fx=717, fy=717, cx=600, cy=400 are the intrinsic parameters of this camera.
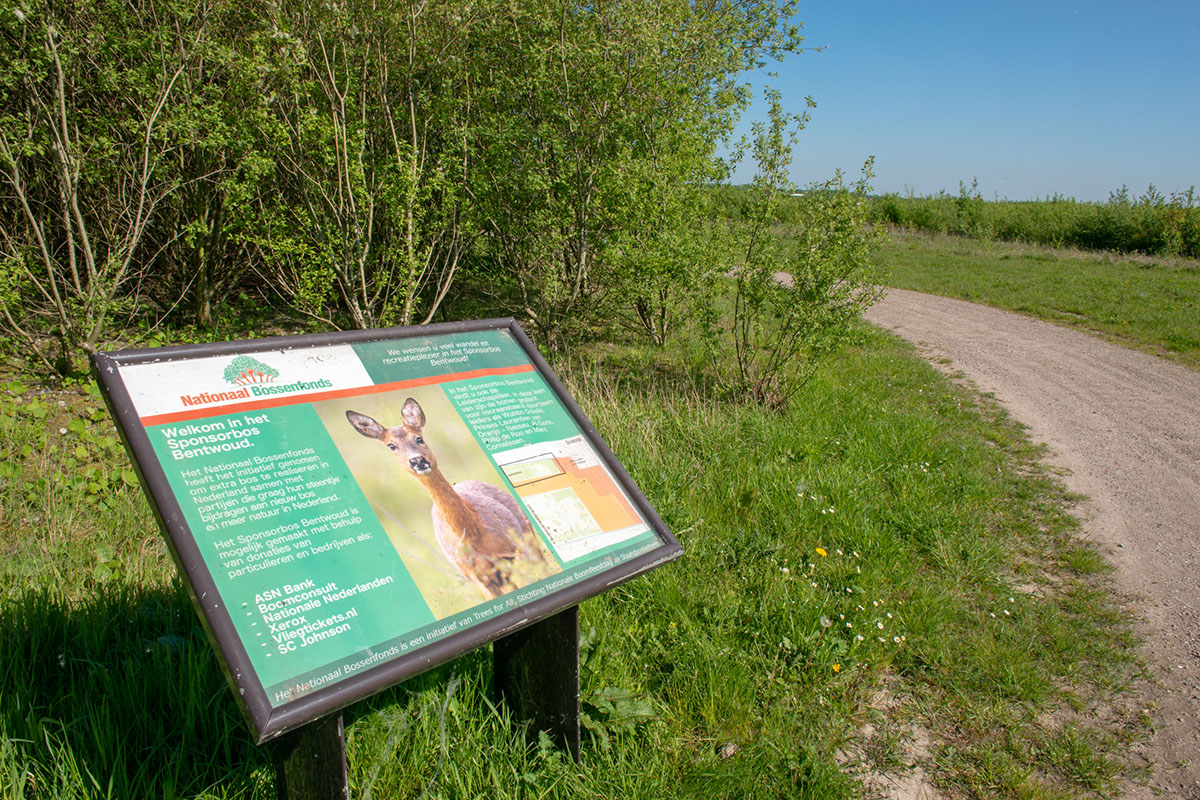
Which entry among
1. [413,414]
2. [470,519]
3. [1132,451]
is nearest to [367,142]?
[413,414]

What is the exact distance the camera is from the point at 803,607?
324 centimetres

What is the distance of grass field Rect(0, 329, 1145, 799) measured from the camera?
2229 mm

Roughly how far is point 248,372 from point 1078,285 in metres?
18.6

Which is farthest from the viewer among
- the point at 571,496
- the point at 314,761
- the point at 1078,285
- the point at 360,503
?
the point at 1078,285

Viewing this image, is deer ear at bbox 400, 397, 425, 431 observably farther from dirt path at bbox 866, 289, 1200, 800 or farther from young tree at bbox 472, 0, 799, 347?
young tree at bbox 472, 0, 799, 347

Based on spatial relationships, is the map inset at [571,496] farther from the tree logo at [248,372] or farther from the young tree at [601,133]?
the young tree at [601,133]

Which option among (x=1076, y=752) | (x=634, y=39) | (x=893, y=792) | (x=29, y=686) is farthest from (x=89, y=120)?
(x=1076, y=752)

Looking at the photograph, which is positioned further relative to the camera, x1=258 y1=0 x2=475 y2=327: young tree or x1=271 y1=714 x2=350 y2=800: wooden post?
x1=258 y1=0 x2=475 y2=327: young tree

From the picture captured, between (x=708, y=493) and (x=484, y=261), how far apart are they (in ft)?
20.9

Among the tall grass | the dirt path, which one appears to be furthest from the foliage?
the tall grass

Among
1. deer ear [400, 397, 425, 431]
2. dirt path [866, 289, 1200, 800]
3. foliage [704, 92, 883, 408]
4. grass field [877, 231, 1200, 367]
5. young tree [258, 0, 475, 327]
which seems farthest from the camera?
grass field [877, 231, 1200, 367]

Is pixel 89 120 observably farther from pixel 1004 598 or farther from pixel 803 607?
pixel 1004 598

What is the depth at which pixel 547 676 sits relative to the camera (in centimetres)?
229

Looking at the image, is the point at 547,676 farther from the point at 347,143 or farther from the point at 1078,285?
the point at 1078,285
